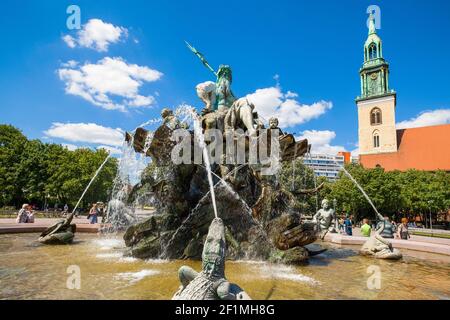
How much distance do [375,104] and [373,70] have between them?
8.23 meters

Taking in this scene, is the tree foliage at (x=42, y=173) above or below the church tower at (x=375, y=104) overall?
below

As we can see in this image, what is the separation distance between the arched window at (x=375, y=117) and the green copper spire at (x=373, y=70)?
11.4ft

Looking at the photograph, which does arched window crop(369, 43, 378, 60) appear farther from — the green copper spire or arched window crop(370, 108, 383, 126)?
arched window crop(370, 108, 383, 126)

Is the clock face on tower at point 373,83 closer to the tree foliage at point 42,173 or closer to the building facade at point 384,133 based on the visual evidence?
A: the building facade at point 384,133

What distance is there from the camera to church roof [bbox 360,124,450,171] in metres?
57.9

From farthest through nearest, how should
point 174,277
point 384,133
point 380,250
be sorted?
point 384,133 → point 380,250 → point 174,277

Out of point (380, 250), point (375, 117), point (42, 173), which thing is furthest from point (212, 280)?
point (375, 117)

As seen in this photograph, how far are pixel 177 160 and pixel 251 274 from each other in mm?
4356

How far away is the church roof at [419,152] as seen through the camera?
57906 millimetres

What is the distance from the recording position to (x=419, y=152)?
198 ft

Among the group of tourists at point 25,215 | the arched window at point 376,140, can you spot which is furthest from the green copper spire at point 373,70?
the group of tourists at point 25,215

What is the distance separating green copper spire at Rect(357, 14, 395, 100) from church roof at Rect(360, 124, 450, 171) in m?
11.0

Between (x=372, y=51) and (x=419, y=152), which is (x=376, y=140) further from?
(x=372, y=51)
